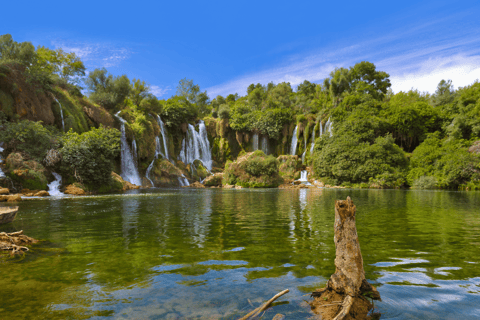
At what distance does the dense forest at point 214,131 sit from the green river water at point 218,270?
1904cm

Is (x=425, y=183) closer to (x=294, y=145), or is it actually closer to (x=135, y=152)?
(x=294, y=145)

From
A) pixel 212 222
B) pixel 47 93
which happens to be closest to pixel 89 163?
pixel 47 93

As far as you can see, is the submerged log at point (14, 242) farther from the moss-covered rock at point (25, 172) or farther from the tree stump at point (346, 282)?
the moss-covered rock at point (25, 172)

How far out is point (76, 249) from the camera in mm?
6781

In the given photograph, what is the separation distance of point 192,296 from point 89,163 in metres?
26.3

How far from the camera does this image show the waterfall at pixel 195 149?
2078 inches

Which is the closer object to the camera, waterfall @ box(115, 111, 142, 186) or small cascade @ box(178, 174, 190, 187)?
waterfall @ box(115, 111, 142, 186)

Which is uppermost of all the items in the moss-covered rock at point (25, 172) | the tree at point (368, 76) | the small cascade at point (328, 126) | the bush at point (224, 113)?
the tree at point (368, 76)

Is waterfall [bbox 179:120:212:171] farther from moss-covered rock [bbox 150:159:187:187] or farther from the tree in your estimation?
the tree

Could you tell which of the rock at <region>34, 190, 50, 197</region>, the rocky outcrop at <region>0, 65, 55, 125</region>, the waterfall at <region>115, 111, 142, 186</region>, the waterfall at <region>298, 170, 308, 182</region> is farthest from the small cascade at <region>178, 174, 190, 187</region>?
the rock at <region>34, 190, 50, 197</region>

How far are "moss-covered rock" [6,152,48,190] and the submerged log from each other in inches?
742

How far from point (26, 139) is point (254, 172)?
30.7m

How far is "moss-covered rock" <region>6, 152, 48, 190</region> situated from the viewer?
21391 mm

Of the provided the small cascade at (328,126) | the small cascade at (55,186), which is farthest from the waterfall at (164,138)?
the small cascade at (328,126)
